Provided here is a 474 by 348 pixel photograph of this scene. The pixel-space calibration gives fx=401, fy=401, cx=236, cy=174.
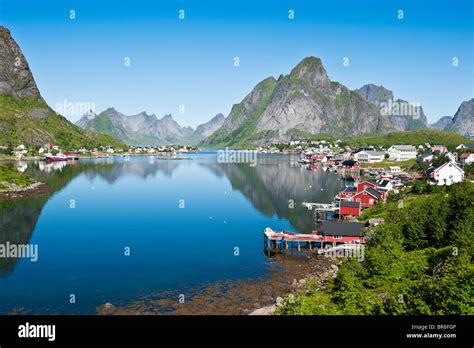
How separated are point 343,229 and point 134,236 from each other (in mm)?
25140

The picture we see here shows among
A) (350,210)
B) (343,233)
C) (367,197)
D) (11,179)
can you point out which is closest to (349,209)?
(350,210)

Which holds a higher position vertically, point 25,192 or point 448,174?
point 448,174

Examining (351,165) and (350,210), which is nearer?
(350,210)

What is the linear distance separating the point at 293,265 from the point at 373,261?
1187 centimetres

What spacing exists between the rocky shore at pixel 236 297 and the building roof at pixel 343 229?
5.86m

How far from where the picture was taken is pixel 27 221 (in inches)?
2206

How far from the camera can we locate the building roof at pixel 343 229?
1684 inches

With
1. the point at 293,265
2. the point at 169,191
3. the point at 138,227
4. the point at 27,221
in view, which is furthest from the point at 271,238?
the point at 169,191

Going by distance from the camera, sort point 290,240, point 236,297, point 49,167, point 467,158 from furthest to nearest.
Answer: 1. point 49,167
2. point 467,158
3. point 290,240
4. point 236,297

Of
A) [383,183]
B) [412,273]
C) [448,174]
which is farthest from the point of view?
[448,174]

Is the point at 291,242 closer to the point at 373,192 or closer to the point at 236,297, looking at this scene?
the point at 236,297

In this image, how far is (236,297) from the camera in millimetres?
31000

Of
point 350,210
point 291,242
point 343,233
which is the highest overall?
point 350,210
